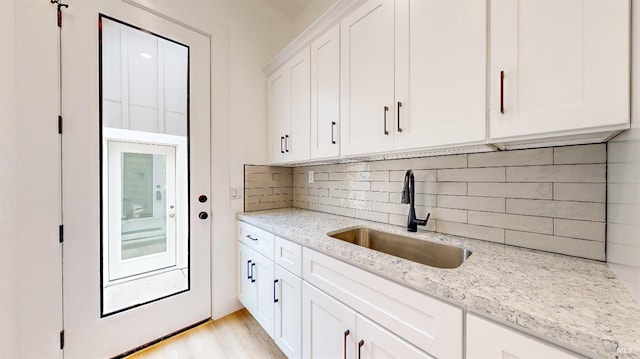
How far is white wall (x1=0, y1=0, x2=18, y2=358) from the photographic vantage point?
114 centimetres

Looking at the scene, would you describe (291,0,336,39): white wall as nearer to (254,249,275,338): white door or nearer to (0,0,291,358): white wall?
(0,0,291,358): white wall

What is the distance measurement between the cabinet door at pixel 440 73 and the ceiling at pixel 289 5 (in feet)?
5.04

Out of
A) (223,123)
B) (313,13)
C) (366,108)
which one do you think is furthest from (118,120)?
(313,13)

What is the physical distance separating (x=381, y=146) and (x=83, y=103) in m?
1.84

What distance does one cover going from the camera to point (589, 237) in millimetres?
924

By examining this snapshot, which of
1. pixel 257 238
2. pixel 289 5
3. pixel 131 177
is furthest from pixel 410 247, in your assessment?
pixel 289 5

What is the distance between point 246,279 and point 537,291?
6.04 feet

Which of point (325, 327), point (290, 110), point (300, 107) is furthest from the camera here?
point (290, 110)

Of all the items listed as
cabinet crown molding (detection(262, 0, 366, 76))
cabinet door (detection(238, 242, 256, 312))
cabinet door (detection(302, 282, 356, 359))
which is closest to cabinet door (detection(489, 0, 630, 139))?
cabinet crown molding (detection(262, 0, 366, 76))

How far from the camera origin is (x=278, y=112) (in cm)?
215

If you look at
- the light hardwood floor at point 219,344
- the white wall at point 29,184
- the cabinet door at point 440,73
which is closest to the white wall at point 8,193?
the white wall at point 29,184

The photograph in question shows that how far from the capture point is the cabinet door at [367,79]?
4.04 ft

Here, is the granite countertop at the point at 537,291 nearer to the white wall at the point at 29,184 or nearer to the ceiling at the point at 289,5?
the white wall at the point at 29,184

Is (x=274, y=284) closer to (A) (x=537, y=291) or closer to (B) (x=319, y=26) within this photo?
(A) (x=537, y=291)
